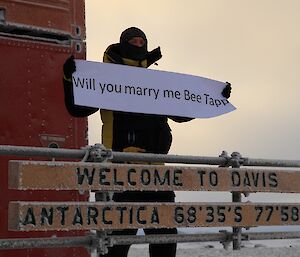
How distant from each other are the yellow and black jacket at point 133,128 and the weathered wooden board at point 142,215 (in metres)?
0.85

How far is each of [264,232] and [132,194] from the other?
0.92 metres

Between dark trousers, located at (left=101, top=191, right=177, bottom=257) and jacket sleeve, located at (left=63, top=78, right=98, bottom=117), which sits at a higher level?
jacket sleeve, located at (left=63, top=78, right=98, bottom=117)

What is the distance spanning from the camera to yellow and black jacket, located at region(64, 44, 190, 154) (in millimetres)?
4305

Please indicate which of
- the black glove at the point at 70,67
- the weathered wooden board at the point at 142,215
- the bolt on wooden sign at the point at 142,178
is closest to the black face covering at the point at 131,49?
the black glove at the point at 70,67

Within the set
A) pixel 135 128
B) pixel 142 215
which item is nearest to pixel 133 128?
pixel 135 128

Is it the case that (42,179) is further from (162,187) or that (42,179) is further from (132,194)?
(132,194)

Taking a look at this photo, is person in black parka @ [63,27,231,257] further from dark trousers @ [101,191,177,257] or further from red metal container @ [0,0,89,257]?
red metal container @ [0,0,89,257]

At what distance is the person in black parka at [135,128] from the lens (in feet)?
13.7

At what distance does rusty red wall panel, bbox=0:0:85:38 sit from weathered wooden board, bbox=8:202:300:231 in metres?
1.82

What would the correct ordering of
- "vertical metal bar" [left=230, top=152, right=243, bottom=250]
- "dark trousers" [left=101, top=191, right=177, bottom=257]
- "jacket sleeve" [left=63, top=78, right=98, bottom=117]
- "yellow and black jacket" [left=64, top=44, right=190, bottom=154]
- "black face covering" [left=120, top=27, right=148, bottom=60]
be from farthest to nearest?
"black face covering" [left=120, top=27, right=148, bottom=60] < "yellow and black jacket" [left=64, top=44, right=190, bottom=154] < "dark trousers" [left=101, top=191, right=177, bottom=257] < "jacket sleeve" [left=63, top=78, right=98, bottom=117] < "vertical metal bar" [left=230, top=152, right=243, bottom=250]

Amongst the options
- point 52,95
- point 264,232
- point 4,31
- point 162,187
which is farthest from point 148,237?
point 4,31

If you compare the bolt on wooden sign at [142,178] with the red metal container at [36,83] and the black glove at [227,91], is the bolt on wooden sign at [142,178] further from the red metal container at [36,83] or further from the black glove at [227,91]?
the red metal container at [36,83]

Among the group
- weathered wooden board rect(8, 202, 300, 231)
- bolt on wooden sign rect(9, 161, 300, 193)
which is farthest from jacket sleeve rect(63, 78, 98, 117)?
weathered wooden board rect(8, 202, 300, 231)

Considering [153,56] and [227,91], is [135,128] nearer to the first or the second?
[153,56]
